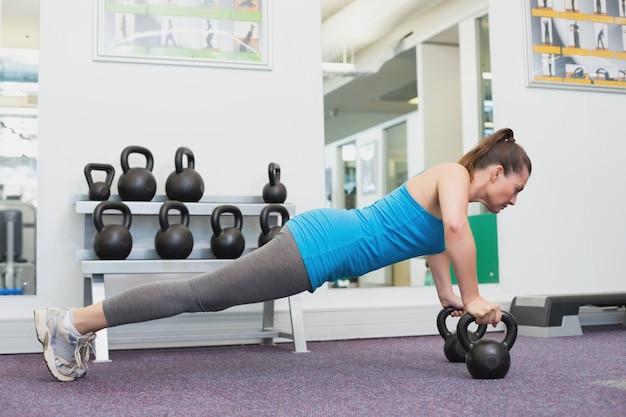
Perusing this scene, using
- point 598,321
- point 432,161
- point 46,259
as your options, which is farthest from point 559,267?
point 46,259

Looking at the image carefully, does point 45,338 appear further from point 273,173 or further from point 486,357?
point 273,173

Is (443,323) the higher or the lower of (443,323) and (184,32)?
the lower

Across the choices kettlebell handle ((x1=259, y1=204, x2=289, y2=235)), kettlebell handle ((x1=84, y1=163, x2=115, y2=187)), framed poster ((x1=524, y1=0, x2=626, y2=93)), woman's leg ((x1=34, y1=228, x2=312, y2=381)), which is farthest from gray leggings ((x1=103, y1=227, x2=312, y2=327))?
framed poster ((x1=524, y1=0, x2=626, y2=93))

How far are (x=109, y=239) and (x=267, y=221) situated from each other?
74 centimetres

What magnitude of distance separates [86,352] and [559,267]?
10.4ft

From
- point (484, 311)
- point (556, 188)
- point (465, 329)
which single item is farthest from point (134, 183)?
point (556, 188)

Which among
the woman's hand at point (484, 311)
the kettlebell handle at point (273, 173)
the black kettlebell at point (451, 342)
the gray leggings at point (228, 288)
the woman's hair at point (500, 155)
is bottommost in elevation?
the black kettlebell at point (451, 342)

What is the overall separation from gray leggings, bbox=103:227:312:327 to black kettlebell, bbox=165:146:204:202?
1.19 meters

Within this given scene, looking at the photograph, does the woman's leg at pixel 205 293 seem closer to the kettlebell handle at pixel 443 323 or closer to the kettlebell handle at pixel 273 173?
the kettlebell handle at pixel 443 323

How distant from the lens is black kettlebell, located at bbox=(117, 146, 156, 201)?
11.1 feet

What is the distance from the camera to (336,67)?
4465 mm

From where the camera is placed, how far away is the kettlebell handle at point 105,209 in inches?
126

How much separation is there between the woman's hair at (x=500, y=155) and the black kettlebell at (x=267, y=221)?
1.27 metres

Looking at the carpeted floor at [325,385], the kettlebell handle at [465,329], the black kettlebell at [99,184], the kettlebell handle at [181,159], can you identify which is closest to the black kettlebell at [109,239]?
the black kettlebell at [99,184]
